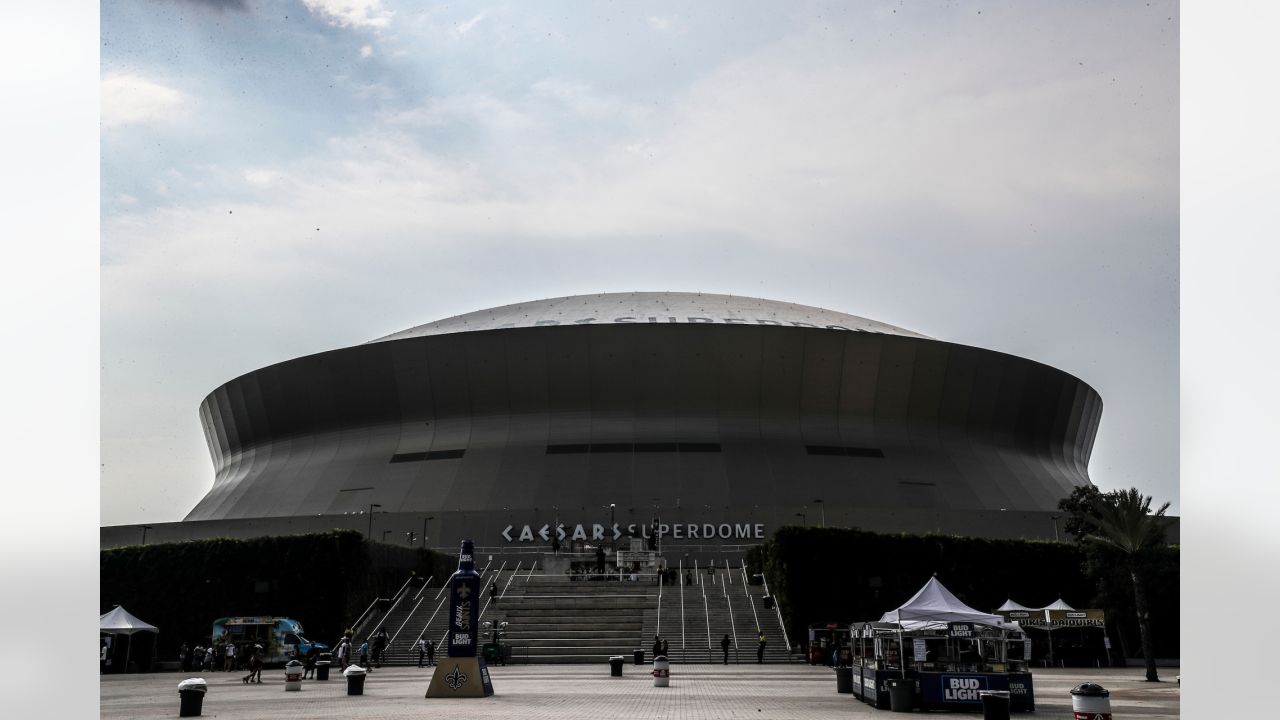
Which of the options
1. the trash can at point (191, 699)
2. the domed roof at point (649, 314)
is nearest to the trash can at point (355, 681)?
the trash can at point (191, 699)

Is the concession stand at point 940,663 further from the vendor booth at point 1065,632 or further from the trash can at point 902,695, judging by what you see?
the vendor booth at point 1065,632

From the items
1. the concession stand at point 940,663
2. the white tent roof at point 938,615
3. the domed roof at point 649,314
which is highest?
the domed roof at point 649,314

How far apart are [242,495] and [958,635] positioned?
54.1 metres

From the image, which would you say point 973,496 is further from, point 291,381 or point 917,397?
point 291,381

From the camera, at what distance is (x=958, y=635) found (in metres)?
21.7

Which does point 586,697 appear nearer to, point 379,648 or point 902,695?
point 902,695

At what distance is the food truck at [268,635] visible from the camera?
3684cm

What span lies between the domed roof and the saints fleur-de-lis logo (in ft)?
139

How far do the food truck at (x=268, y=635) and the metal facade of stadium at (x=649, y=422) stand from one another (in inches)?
687

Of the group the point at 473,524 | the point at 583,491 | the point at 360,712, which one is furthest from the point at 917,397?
the point at 360,712

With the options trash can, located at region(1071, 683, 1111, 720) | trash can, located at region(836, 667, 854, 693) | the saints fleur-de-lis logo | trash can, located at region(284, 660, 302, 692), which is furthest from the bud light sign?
trash can, located at region(284, 660, 302, 692)

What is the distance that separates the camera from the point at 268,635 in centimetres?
3719

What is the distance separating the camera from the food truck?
3684 centimetres

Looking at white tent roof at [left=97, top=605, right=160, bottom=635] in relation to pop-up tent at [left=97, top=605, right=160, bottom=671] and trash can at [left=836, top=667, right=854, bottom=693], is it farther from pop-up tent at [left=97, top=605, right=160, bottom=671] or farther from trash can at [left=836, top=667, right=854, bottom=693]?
trash can at [left=836, top=667, right=854, bottom=693]
